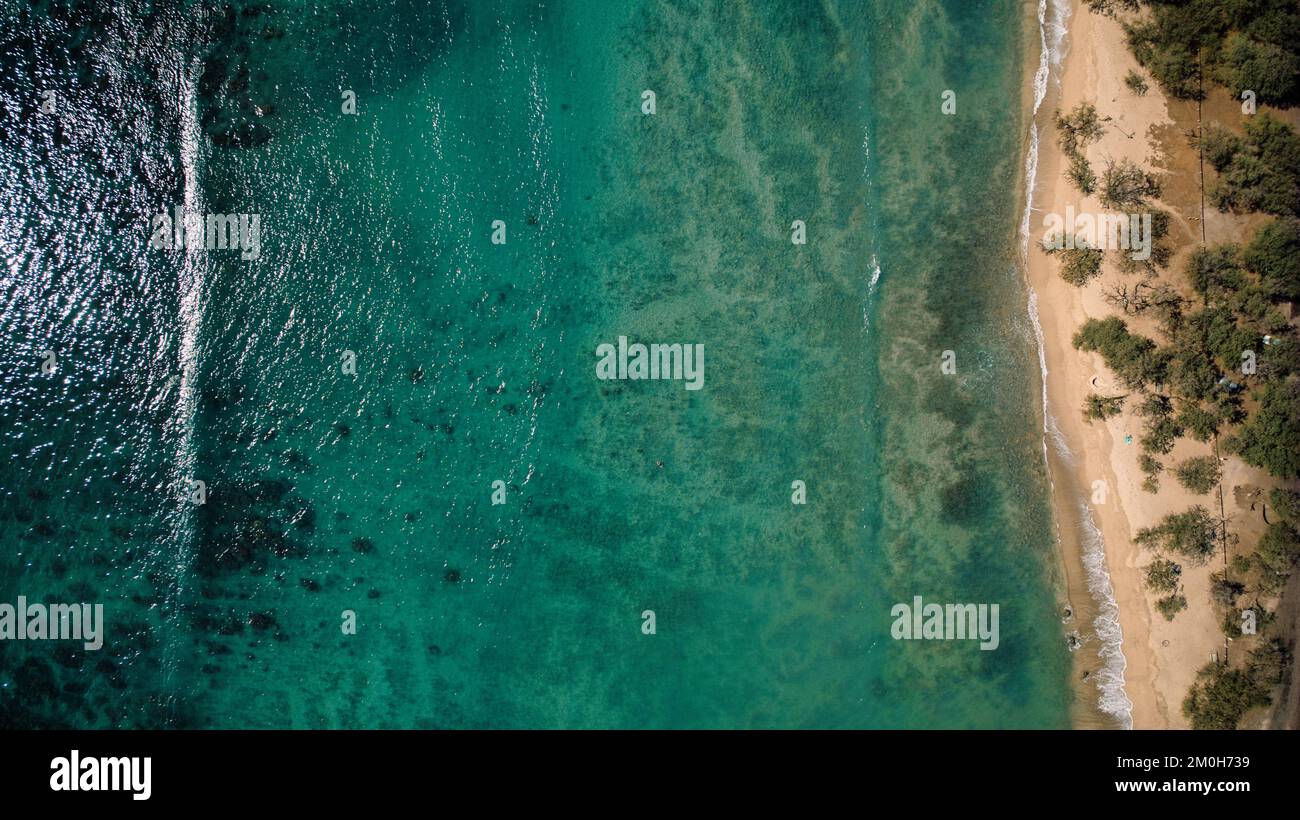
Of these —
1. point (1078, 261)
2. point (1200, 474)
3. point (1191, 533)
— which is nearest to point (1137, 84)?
point (1078, 261)

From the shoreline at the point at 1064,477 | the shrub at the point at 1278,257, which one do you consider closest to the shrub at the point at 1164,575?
the shoreline at the point at 1064,477

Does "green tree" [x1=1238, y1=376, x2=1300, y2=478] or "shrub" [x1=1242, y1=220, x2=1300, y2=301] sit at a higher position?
"shrub" [x1=1242, y1=220, x2=1300, y2=301]

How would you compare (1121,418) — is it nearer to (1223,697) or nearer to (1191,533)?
(1191,533)

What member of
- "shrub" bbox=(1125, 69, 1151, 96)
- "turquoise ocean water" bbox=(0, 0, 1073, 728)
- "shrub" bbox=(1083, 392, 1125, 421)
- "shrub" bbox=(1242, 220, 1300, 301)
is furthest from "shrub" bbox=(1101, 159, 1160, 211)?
"shrub" bbox=(1083, 392, 1125, 421)

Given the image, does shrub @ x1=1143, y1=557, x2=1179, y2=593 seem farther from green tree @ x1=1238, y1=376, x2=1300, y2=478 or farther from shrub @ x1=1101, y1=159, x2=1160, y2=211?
shrub @ x1=1101, y1=159, x2=1160, y2=211

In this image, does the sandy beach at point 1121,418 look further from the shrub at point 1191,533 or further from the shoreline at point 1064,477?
the shrub at point 1191,533
